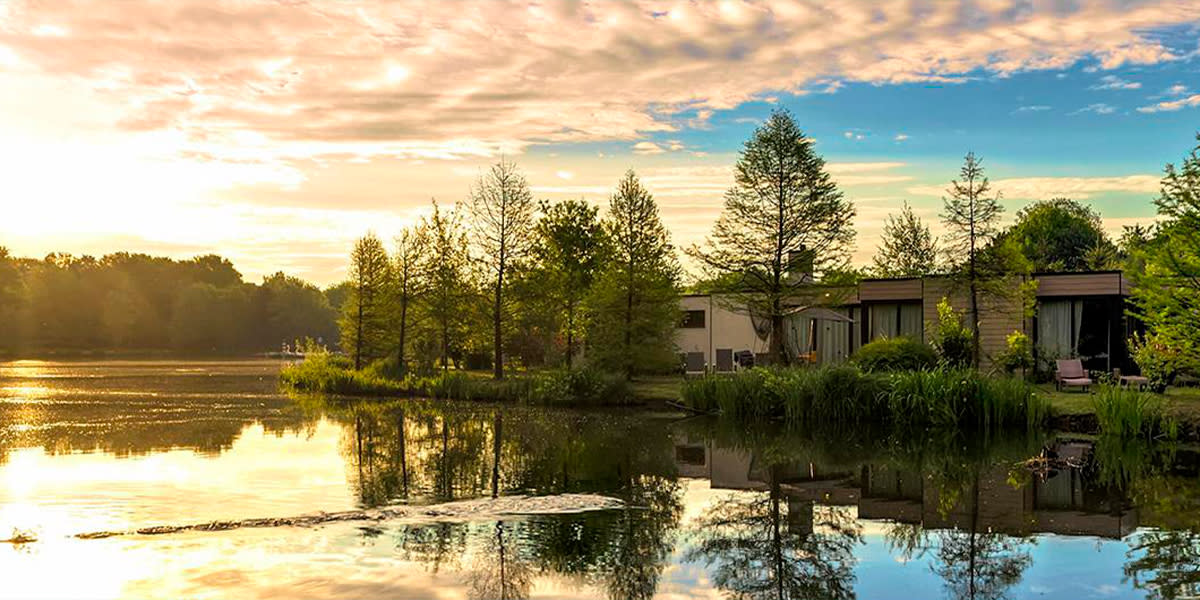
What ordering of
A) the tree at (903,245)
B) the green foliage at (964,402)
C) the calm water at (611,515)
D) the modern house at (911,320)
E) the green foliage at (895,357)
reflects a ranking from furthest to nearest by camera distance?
the tree at (903,245)
the modern house at (911,320)
the green foliage at (895,357)
the green foliage at (964,402)
the calm water at (611,515)

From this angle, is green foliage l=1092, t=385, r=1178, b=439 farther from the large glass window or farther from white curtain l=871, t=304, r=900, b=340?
white curtain l=871, t=304, r=900, b=340

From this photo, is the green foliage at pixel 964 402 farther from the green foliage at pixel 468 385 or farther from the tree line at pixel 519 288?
the tree line at pixel 519 288

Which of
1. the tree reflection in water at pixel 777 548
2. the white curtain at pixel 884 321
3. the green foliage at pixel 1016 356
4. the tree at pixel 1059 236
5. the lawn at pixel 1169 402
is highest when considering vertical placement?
the tree at pixel 1059 236

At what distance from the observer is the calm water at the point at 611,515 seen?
28.3ft

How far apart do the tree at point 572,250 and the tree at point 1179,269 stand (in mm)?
22943

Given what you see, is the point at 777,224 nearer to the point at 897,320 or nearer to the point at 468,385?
the point at 897,320

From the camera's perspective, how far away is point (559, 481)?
14.4 metres

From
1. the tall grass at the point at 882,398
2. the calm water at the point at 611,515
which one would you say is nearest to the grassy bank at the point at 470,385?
the tall grass at the point at 882,398

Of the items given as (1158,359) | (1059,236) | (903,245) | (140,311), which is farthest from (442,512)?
(140,311)

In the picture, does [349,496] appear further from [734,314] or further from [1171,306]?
[734,314]

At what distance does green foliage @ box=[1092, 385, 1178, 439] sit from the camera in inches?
787

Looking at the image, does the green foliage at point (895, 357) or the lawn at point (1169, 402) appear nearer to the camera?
the lawn at point (1169, 402)

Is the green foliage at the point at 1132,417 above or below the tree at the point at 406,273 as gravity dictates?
below

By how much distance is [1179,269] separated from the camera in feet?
66.8
